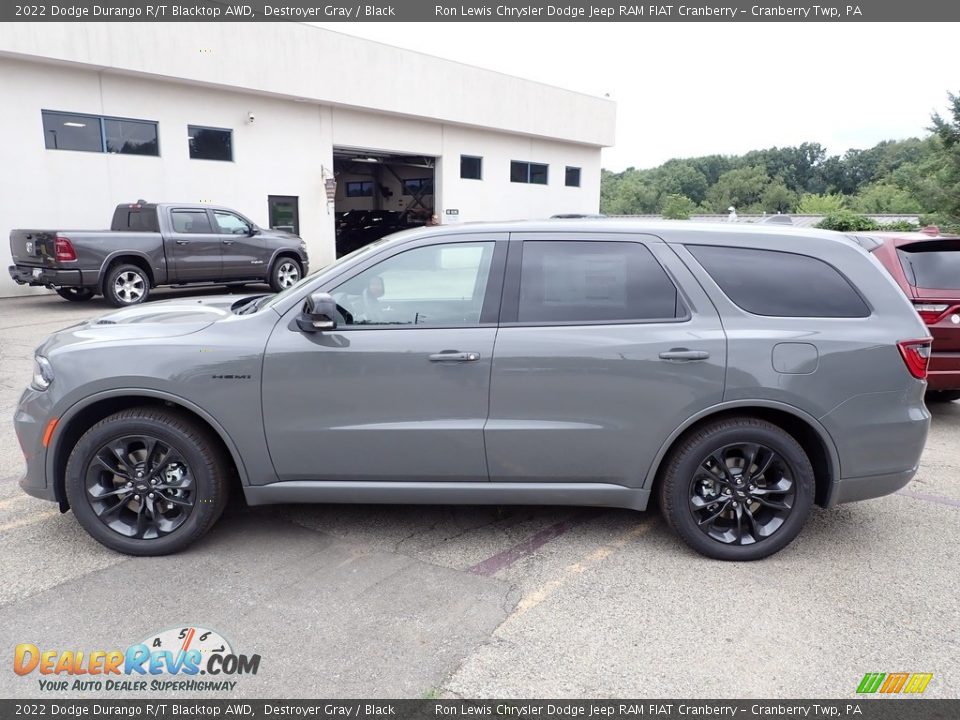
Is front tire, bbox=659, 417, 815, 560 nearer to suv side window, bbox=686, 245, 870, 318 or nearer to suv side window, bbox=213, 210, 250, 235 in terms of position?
suv side window, bbox=686, 245, 870, 318

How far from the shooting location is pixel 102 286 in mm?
12281

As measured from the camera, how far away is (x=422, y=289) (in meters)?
3.83

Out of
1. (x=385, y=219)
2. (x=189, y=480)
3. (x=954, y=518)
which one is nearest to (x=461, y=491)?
(x=189, y=480)

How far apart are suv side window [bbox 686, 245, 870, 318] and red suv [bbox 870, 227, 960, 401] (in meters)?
2.84

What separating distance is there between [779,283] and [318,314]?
2.47 meters

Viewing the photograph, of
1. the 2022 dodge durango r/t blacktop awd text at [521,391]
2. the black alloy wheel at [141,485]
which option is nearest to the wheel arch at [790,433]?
the 2022 dodge durango r/t blacktop awd text at [521,391]

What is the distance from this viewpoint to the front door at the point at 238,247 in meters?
14.1

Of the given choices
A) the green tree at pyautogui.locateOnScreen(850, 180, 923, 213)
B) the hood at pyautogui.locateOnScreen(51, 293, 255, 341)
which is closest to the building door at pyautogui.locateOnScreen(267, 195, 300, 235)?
the hood at pyautogui.locateOnScreen(51, 293, 255, 341)

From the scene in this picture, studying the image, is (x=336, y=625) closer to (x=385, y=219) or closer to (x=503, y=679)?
(x=503, y=679)

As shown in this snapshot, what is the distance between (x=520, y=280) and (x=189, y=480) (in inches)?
82.1

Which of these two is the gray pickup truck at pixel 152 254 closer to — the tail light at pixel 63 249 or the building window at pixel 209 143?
the tail light at pixel 63 249

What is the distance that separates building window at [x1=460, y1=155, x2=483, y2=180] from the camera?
24.3 meters

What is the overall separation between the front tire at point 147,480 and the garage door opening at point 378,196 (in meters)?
21.7

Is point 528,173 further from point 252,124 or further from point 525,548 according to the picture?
point 525,548
